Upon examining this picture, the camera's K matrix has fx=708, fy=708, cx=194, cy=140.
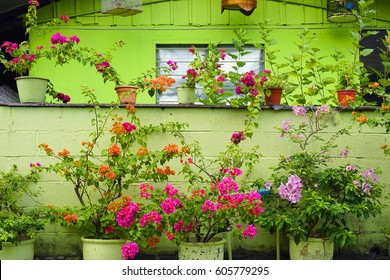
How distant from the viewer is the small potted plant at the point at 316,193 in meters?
5.31

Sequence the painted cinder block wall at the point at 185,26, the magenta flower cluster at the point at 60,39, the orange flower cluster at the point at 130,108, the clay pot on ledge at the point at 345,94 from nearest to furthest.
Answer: the orange flower cluster at the point at 130,108 < the clay pot on ledge at the point at 345,94 < the magenta flower cluster at the point at 60,39 < the painted cinder block wall at the point at 185,26

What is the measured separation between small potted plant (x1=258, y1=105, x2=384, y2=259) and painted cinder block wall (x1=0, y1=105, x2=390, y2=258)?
11cm

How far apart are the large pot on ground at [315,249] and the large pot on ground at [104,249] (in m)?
1.35

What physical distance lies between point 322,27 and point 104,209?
4132mm

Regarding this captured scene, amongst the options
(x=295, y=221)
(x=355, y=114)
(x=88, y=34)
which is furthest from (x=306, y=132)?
(x=88, y=34)

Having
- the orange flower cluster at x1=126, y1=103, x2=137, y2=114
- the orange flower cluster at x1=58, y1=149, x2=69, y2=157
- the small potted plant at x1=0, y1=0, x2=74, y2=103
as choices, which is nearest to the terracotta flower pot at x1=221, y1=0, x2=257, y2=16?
the small potted plant at x1=0, y1=0, x2=74, y2=103

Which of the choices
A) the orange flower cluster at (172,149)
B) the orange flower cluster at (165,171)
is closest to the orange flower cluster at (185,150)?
the orange flower cluster at (172,149)

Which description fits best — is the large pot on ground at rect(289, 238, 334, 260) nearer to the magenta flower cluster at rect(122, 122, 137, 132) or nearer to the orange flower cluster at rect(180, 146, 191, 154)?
the orange flower cluster at rect(180, 146, 191, 154)

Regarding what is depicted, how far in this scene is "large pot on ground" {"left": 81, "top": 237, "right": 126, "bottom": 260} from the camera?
5.32 meters

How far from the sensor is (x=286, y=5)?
8.50 m

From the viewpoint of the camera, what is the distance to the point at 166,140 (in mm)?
5793

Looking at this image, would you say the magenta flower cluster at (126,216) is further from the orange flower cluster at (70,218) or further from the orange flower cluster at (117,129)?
the orange flower cluster at (117,129)

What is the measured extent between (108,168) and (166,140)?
2.08ft
